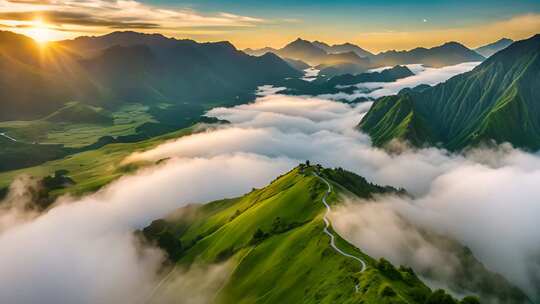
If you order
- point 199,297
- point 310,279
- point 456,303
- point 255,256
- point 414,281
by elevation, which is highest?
→ point 456,303

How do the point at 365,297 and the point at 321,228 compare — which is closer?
the point at 365,297

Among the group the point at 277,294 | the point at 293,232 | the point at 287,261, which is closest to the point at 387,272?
the point at 277,294

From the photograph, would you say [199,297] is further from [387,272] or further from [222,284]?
[387,272]

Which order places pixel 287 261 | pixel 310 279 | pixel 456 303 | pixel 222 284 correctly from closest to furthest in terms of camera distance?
1. pixel 456 303
2. pixel 310 279
3. pixel 287 261
4. pixel 222 284

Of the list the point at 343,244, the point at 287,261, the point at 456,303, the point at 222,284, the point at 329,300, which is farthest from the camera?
the point at 222,284

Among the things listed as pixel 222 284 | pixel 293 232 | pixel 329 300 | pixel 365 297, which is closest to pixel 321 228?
pixel 293 232

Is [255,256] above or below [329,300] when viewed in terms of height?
below

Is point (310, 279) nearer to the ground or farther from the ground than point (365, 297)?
nearer to the ground

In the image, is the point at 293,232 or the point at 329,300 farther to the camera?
the point at 293,232

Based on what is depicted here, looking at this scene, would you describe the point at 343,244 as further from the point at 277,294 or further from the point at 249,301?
the point at 249,301
